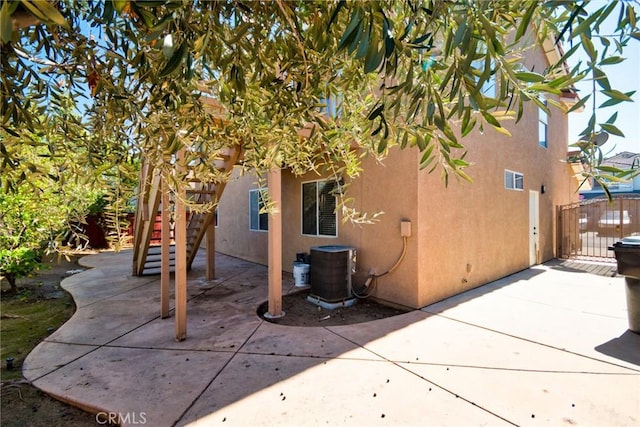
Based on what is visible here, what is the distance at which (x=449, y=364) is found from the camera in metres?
3.16

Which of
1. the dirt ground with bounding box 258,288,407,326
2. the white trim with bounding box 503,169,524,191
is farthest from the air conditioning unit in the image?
Answer: the white trim with bounding box 503,169,524,191

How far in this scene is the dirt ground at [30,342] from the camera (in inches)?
98.6

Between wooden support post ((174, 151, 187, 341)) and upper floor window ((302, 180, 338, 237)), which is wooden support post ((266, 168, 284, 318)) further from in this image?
upper floor window ((302, 180, 338, 237))

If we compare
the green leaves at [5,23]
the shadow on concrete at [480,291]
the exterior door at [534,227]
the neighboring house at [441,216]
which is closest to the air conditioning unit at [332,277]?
the neighboring house at [441,216]

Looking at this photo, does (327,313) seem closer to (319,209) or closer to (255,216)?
(319,209)

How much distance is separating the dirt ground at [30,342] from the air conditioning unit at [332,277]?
3.46 m

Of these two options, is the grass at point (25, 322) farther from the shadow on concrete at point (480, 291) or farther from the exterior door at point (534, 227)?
the exterior door at point (534, 227)

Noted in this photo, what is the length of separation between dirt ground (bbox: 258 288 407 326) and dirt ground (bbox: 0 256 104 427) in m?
2.50

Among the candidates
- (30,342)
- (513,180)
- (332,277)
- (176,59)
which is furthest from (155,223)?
(513,180)

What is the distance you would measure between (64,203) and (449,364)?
3.39 metres

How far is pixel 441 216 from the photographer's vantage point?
544 centimetres

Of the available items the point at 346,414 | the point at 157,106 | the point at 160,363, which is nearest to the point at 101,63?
the point at 157,106

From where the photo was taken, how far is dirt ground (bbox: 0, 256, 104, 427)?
8.21ft

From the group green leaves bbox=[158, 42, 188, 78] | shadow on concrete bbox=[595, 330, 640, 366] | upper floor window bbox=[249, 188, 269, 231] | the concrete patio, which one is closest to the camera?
green leaves bbox=[158, 42, 188, 78]
